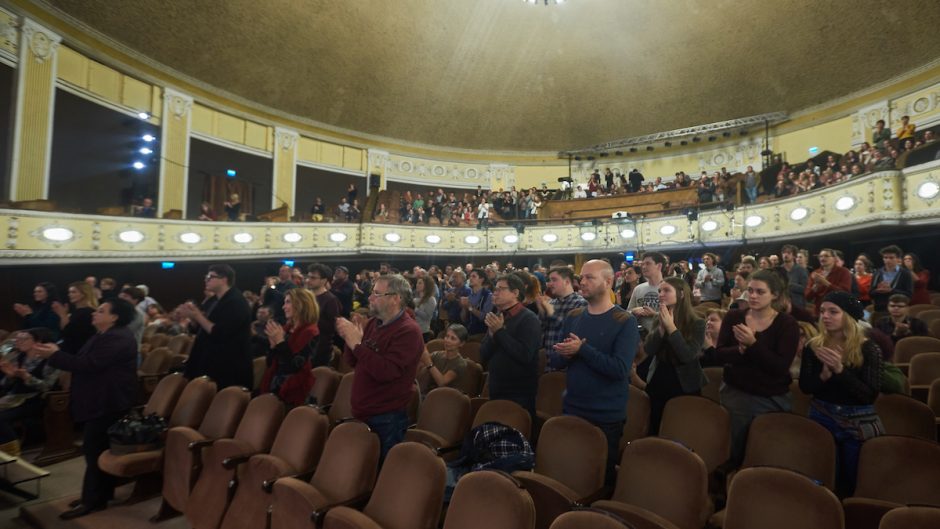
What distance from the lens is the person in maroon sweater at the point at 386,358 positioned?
2609 mm

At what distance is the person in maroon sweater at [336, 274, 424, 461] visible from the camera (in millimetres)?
2609

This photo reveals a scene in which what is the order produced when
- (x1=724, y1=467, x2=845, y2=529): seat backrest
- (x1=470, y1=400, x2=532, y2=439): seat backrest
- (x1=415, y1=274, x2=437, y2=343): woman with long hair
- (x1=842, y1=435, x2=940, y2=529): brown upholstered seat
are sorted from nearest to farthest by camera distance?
(x1=724, y1=467, x2=845, y2=529): seat backrest, (x1=842, y1=435, x2=940, y2=529): brown upholstered seat, (x1=470, y1=400, x2=532, y2=439): seat backrest, (x1=415, y1=274, x2=437, y2=343): woman with long hair

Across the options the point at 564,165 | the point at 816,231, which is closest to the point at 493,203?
the point at 564,165

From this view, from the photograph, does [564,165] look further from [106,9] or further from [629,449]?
[629,449]

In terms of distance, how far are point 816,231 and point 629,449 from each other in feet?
31.1

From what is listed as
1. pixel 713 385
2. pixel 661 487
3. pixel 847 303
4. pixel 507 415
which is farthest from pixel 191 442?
pixel 847 303

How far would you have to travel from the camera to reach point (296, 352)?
3387mm

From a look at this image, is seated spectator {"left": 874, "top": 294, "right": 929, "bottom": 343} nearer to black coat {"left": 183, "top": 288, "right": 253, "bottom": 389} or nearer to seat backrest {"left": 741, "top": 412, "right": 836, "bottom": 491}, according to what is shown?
seat backrest {"left": 741, "top": 412, "right": 836, "bottom": 491}

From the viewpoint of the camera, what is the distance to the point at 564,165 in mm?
19203

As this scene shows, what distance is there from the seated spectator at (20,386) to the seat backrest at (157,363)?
3.47 feet

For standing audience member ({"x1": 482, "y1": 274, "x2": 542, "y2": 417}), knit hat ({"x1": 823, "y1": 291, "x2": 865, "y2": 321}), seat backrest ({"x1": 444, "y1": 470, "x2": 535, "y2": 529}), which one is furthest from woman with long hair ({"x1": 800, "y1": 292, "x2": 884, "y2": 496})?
seat backrest ({"x1": 444, "y1": 470, "x2": 535, "y2": 529})

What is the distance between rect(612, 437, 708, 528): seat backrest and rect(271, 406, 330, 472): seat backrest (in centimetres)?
167

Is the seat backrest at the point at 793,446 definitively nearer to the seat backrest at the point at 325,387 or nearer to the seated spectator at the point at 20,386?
Answer: the seat backrest at the point at 325,387

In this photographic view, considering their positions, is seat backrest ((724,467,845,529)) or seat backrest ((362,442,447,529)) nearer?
seat backrest ((724,467,845,529))
